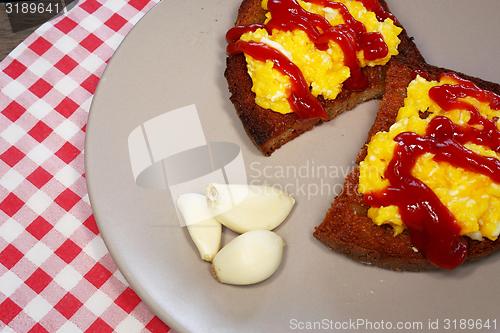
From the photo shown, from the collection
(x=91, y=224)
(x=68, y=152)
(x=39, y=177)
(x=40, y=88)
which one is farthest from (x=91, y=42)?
(x=91, y=224)

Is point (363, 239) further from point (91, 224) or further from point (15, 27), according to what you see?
point (15, 27)

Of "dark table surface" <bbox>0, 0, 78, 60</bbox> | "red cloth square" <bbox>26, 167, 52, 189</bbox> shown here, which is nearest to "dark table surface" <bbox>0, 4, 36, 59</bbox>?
"dark table surface" <bbox>0, 0, 78, 60</bbox>

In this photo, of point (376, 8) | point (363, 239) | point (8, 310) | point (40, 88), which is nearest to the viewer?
point (363, 239)

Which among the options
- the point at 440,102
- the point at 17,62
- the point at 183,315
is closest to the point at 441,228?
the point at 440,102

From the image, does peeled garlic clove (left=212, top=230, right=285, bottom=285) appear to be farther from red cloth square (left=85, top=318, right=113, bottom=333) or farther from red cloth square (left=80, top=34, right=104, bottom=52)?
red cloth square (left=80, top=34, right=104, bottom=52)

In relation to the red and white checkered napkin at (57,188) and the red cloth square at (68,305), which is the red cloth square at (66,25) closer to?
the red and white checkered napkin at (57,188)

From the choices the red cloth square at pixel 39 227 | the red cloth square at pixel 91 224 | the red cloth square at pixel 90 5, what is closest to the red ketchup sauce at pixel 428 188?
the red cloth square at pixel 91 224
